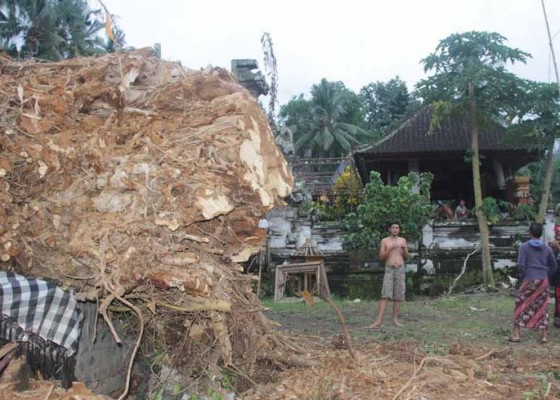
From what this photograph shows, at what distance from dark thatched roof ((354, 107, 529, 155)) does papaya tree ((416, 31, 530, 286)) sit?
258 centimetres

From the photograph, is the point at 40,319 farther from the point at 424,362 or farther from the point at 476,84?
the point at 476,84

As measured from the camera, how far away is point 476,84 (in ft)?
40.4

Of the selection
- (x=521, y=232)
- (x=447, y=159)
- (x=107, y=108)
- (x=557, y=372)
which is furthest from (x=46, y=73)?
(x=447, y=159)

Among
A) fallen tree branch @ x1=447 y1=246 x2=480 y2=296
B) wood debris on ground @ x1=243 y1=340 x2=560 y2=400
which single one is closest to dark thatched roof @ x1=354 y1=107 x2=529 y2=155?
fallen tree branch @ x1=447 y1=246 x2=480 y2=296

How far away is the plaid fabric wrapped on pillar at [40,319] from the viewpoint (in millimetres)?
3586

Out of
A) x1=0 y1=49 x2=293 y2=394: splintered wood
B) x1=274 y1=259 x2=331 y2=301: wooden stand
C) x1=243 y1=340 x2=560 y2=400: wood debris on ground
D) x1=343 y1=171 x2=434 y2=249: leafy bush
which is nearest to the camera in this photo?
x1=0 y1=49 x2=293 y2=394: splintered wood

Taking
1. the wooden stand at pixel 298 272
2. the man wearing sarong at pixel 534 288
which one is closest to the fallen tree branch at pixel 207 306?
the man wearing sarong at pixel 534 288

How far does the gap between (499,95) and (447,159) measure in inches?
171

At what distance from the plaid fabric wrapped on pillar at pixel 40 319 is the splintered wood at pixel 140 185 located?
0.17 meters

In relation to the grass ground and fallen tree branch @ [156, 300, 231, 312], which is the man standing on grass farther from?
fallen tree branch @ [156, 300, 231, 312]

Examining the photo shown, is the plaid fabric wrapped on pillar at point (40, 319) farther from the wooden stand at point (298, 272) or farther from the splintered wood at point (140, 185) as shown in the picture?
the wooden stand at point (298, 272)

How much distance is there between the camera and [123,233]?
3.75m

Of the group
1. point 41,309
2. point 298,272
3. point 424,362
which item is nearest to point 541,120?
point 298,272

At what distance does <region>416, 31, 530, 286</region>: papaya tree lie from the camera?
12.3 meters
